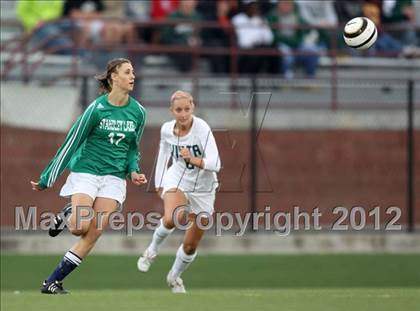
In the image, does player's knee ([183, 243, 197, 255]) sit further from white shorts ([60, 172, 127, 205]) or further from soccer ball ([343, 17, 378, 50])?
soccer ball ([343, 17, 378, 50])

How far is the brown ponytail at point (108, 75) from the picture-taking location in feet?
38.7

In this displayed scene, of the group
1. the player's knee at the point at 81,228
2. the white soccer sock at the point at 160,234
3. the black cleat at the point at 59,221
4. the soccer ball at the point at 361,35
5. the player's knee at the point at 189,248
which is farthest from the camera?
the white soccer sock at the point at 160,234

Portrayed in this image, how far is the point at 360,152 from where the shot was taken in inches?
789

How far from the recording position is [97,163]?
11.8m

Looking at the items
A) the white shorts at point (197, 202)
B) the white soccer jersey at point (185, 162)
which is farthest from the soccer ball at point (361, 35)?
the white shorts at point (197, 202)

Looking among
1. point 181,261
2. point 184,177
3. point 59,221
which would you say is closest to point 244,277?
point 181,261

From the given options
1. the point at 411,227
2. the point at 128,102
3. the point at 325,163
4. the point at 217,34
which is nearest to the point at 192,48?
the point at 217,34

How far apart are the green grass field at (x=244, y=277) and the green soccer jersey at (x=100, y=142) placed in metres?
1.18

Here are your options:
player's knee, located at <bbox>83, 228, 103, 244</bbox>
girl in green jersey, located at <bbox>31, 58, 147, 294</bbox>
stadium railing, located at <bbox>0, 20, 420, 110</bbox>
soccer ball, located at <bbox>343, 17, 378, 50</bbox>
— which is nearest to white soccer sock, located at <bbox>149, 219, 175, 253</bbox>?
girl in green jersey, located at <bbox>31, 58, 147, 294</bbox>

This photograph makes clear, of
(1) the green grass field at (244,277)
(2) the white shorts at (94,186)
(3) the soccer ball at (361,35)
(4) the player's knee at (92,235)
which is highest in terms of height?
(3) the soccer ball at (361,35)

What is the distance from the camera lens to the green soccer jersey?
11.6 meters

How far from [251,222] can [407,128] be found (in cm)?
303

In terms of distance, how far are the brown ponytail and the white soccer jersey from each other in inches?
70.8

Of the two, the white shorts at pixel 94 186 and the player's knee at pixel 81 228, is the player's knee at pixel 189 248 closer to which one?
the white shorts at pixel 94 186
